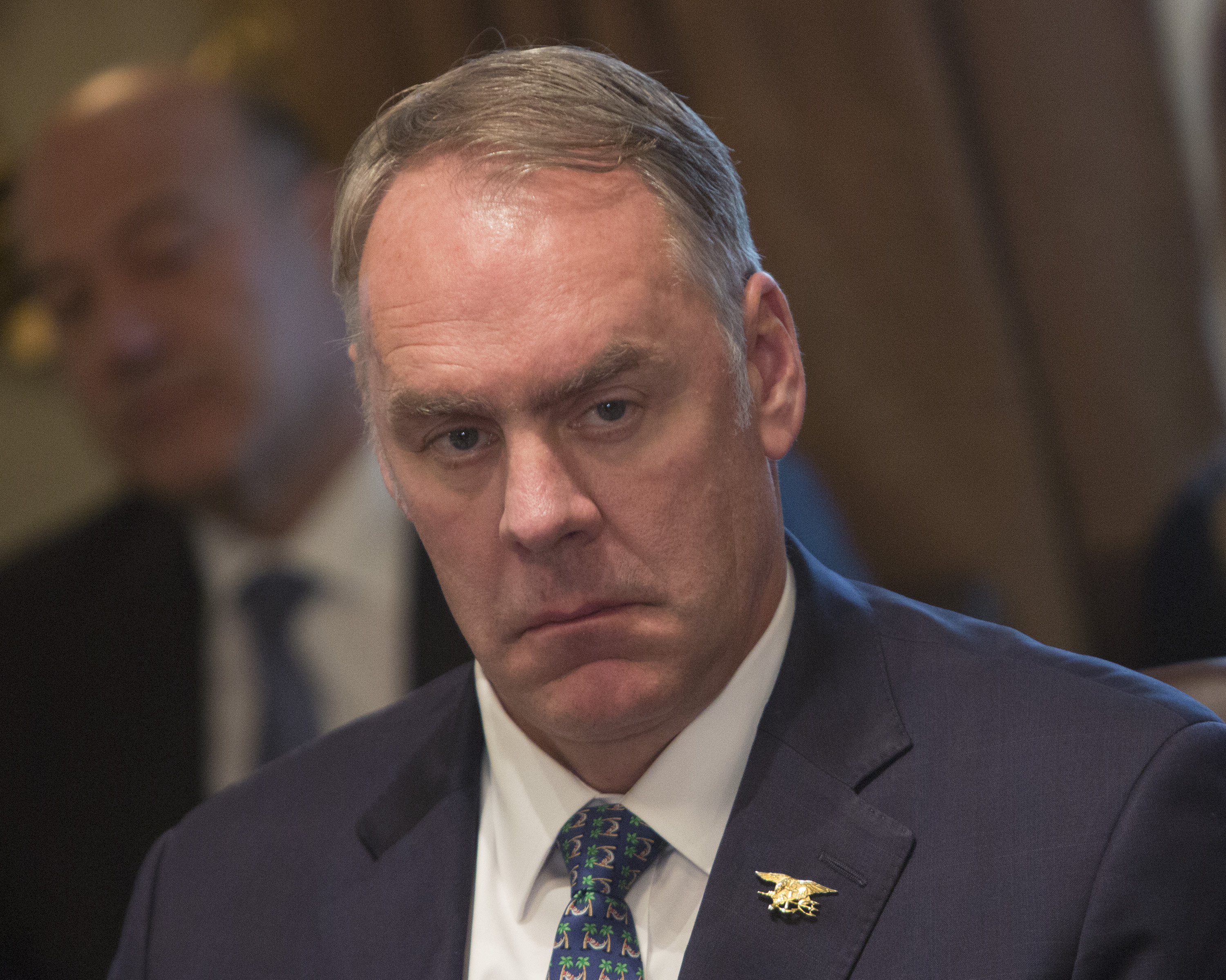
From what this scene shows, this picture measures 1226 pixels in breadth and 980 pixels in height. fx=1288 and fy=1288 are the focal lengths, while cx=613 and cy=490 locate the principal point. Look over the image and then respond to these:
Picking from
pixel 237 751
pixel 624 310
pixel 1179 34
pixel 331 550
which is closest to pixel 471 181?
pixel 624 310

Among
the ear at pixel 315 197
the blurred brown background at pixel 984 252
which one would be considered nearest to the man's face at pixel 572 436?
the blurred brown background at pixel 984 252

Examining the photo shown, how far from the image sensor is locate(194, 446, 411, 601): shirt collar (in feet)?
11.0

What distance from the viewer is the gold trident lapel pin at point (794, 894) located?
1442 mm

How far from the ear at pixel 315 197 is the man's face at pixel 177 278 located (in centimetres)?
5

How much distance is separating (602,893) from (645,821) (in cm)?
10

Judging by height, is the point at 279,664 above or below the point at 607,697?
below

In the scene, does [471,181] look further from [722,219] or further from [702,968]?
[702,968]

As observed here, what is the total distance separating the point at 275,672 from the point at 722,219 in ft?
7.48

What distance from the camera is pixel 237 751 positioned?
3439 mm

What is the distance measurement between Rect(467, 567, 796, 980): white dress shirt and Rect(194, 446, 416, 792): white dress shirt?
64.8 inches

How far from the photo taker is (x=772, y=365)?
1.62 meters

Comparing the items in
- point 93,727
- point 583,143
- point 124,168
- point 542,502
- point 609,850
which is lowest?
point 93,727

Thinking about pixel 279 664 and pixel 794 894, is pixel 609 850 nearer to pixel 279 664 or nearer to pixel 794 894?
pixel 794 894

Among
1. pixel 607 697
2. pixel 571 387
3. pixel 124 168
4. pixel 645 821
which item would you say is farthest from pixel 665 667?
pixel 124 168
